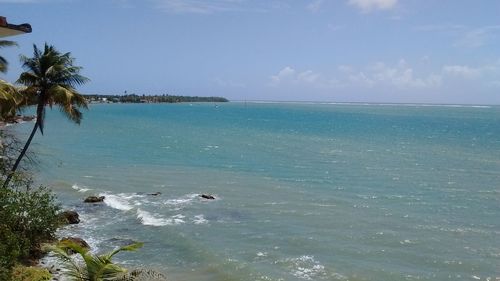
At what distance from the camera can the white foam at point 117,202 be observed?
35875 mm

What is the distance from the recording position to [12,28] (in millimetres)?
12047

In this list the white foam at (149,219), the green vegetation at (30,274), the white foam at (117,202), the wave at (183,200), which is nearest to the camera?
the green vegetation at (30,274)

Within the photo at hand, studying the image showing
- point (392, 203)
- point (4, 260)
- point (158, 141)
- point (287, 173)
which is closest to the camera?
point (4, 260)

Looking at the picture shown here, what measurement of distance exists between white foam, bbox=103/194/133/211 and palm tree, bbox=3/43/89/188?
8.55 metres

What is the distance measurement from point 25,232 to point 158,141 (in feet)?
208

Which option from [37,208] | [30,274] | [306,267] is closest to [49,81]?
[37,208]

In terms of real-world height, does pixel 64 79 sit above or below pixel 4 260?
above

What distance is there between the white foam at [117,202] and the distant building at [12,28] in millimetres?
24058

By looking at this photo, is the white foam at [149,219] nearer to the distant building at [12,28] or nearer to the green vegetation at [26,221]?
the green vegetation at [26,221]

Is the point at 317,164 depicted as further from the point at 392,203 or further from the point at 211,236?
the point at 211,236

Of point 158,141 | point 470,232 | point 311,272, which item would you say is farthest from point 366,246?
point 158,141

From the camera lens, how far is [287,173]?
51.9 m

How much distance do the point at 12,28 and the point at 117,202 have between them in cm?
2683

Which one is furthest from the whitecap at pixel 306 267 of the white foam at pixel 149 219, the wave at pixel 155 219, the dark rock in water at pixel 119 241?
the white foam at pixel 149 219
